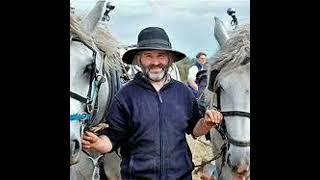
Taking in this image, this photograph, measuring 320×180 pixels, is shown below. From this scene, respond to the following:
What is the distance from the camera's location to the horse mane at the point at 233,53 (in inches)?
95.0

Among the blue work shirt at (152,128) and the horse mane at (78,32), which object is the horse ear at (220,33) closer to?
the blue work shirt at (152,128)

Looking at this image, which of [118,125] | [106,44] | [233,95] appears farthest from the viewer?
[106,44]

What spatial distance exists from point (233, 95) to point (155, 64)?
17.6 inches

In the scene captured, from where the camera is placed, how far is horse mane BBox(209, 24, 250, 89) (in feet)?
7.91

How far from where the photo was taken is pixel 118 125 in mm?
2084

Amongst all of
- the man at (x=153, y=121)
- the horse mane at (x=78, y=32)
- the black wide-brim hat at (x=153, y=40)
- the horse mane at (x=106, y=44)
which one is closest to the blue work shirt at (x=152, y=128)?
the man at (x=153, y=121)

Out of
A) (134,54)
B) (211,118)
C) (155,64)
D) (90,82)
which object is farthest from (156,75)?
(90,82)

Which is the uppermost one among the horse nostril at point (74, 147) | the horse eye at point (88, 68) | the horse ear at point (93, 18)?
the horse ear at point (93, 18)

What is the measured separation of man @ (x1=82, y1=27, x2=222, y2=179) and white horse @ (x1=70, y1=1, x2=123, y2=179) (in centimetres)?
14

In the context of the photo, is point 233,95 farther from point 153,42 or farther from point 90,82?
point 90,82

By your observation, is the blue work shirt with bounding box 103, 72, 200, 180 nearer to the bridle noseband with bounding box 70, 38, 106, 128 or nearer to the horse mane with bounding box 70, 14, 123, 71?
the bridle noseband with bounding box 70, 38, 106, 128

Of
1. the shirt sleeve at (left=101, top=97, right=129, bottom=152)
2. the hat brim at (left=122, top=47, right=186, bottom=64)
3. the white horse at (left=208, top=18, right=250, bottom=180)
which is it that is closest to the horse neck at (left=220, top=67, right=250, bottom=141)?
the white horse at (left=208, top=18, right=250, bottom=180)
